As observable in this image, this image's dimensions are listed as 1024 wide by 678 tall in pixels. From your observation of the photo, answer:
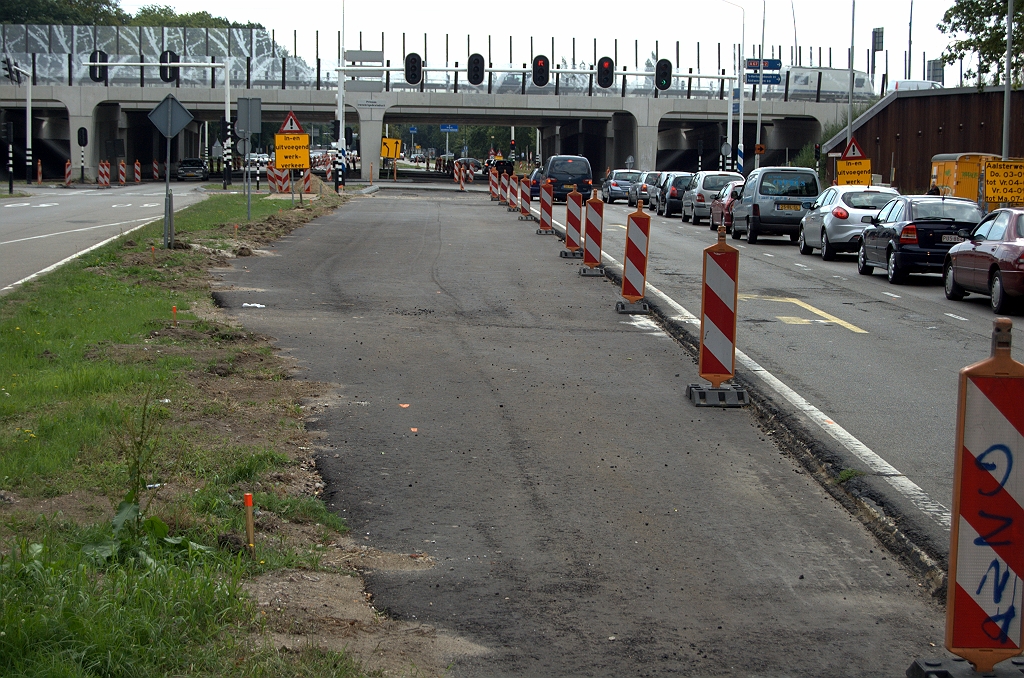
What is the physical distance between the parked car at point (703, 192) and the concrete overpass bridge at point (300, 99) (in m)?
37.8

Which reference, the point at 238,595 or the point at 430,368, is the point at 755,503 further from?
the point at 430,368

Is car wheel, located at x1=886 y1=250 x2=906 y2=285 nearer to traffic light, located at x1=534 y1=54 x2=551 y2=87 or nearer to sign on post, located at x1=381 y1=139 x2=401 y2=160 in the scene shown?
traffic light, located at x1=534 y1=54 x2=551 y2=87

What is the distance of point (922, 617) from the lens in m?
5.03

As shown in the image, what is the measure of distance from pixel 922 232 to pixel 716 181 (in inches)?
685

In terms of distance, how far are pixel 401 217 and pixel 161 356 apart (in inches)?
956

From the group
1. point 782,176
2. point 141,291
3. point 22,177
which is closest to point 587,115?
point 22,177

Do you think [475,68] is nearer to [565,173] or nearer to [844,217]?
[565,173]

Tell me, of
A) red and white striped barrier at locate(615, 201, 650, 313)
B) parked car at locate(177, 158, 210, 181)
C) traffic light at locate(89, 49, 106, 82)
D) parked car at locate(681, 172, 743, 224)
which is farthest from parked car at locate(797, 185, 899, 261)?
parked car at locate(177, 158, 210, 181)

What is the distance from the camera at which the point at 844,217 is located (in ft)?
77.9

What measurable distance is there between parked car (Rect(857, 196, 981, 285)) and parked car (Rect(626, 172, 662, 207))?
25.0 metres

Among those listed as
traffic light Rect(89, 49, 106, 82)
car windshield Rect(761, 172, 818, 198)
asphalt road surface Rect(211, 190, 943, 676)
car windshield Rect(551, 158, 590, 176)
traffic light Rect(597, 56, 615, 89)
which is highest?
traffic light Rect(89, 49, 106, 82)

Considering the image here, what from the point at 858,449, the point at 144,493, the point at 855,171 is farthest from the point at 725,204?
the point at 144,493

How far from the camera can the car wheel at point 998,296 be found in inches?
615

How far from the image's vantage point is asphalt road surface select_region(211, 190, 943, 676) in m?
4.73
